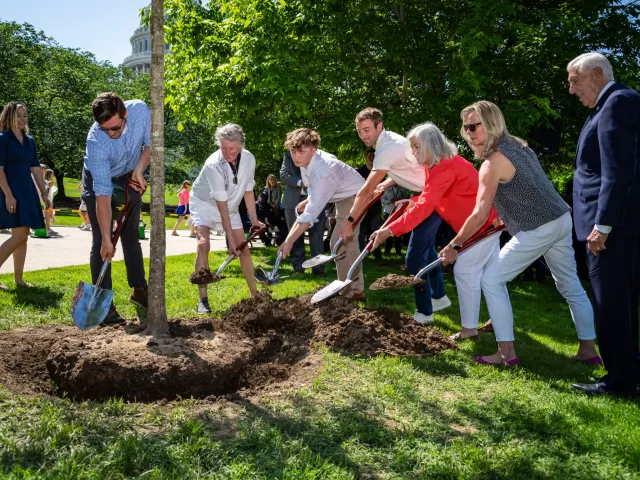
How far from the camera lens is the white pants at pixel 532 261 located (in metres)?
4.39

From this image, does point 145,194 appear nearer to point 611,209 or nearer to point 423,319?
point 423,319

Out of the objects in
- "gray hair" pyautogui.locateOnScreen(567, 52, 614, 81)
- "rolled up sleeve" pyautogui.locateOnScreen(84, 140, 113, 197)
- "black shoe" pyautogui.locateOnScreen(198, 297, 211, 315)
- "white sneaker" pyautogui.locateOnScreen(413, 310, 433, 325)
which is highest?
"gray hair" pyautogui.locateOnScreen(567, 52, 614, 81)

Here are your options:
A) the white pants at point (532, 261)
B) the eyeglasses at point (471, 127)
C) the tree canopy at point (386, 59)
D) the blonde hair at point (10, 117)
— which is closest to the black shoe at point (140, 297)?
the blonde hair at point (10, 117)

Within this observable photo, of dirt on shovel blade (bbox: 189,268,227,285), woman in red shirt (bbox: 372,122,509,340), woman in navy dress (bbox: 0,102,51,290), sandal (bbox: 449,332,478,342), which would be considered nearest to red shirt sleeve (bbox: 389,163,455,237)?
woman in red shirt (bbox: 372,122,509,340)

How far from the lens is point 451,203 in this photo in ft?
17.4

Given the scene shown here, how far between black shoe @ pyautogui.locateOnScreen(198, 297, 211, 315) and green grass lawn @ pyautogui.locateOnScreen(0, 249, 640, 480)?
1960 millimetres

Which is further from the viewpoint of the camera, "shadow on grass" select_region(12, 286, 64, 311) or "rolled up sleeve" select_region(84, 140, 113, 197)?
"shadow on grass" select_region(12, 286, 64, 311)

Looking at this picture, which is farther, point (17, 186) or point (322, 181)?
point (17, 186)

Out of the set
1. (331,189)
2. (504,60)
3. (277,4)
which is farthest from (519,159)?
(277,4)

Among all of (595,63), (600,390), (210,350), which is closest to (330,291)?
(210,350)

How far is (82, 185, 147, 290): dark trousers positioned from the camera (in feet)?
17.5

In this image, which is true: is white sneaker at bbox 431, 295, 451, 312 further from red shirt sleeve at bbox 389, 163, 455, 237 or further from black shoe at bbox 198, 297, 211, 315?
black shoe at bbox 198, 297, 211, 315

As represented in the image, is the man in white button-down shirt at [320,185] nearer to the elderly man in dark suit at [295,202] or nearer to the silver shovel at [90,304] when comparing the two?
the silver shovel at [90,304]

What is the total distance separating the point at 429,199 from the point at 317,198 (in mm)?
1207
